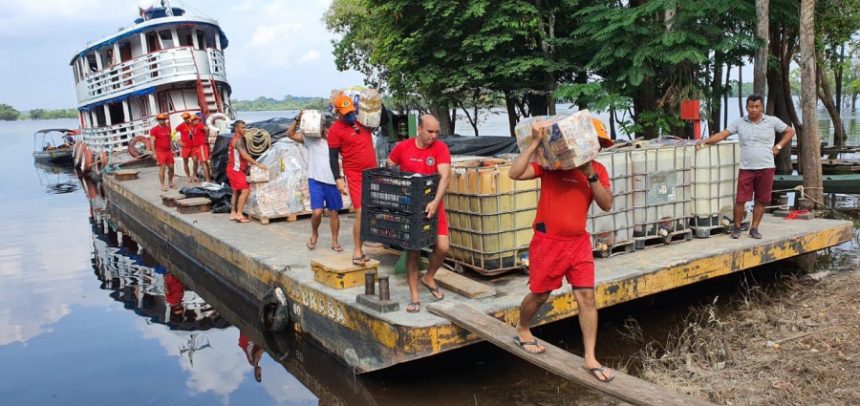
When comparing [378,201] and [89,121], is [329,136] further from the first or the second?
[89,121]

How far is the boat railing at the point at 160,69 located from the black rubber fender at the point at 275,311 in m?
15.7

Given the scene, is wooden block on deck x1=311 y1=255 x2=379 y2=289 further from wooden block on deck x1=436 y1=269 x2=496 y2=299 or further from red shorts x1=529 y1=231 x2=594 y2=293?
red shorts x1=529 y1=231 x2=594 y2=293

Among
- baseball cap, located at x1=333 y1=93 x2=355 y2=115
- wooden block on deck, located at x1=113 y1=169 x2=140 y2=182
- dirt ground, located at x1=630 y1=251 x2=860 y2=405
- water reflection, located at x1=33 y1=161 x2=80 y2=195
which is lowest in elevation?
dirt ground, located at x1=630 y1=251 x2=860 y2=405

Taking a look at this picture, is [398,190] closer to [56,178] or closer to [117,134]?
[117,134]

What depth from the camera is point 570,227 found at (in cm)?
438

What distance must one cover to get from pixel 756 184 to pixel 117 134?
72.7 ft

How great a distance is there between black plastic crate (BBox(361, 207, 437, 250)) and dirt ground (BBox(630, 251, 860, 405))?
6.93ft

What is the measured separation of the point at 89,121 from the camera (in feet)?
91.2

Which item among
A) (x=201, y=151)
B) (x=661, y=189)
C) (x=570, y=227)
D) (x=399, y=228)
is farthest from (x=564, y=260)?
(x=201, y=151)

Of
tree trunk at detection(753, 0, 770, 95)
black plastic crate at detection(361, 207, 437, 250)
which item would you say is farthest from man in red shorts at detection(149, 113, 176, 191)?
tree trunk at detection(753, 0, 770, 95)

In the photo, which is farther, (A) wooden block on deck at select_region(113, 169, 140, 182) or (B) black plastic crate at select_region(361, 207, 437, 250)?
(A) wooden block on deck at select_region(113, 169, 140, 182)

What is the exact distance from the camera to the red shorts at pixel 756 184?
23.7ft

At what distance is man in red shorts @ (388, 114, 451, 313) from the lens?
218 inches

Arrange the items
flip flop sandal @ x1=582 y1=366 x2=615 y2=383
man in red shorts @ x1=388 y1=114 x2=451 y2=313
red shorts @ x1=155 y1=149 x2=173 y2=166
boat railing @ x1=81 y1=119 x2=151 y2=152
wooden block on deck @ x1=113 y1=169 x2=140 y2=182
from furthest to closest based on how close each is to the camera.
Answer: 1. boat railing @ x1=81 y1=119 x2=151 y2=152
2. wooden block on deck @ x1=113 y1=169 x2=140 y2=182
3. red shorts @ x1=155 y1=149 x2=173 y2=166
4. man in red shorts @ x1=388 y1=114 x2=451 y2=313
5. flip flop sandal @ x1=582 y1=366 x2=615 y2=383
